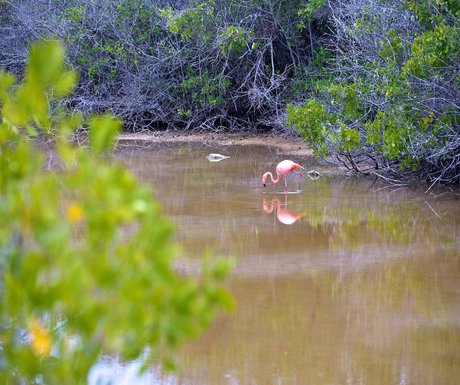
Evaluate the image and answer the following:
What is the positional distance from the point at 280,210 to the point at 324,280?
133 inches

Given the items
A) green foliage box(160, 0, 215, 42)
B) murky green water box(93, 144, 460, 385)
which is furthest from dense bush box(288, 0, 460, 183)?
green foliage box(160, 0, 215, 42)

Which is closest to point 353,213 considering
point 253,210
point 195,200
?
point 253,210

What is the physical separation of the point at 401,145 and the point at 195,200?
289 cm

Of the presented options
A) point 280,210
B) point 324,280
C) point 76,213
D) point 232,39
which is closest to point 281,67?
point 232,39

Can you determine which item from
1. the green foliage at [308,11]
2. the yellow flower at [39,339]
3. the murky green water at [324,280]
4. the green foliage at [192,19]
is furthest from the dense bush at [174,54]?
the yellow flower at [39,339]

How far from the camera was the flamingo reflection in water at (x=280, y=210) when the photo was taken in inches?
439

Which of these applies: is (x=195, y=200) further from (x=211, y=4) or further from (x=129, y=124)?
(x=129, y=124)

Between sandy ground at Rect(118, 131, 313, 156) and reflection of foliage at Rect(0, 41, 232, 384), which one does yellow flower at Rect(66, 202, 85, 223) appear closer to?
reflection of foliage at Rect(0, 41, 232, 384)

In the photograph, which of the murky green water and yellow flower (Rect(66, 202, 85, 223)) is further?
the murky green water

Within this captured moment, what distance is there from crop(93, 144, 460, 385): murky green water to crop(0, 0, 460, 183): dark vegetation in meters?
0.84

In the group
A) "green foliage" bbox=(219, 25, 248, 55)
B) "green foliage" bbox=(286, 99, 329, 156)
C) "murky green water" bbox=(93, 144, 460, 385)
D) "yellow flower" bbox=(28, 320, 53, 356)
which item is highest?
"yellow flower" bbox=(28, 320, 53, 356)

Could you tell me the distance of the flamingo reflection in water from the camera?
11.2 metres

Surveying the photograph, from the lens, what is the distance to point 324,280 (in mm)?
8508

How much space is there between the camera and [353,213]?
1155 centimetres
